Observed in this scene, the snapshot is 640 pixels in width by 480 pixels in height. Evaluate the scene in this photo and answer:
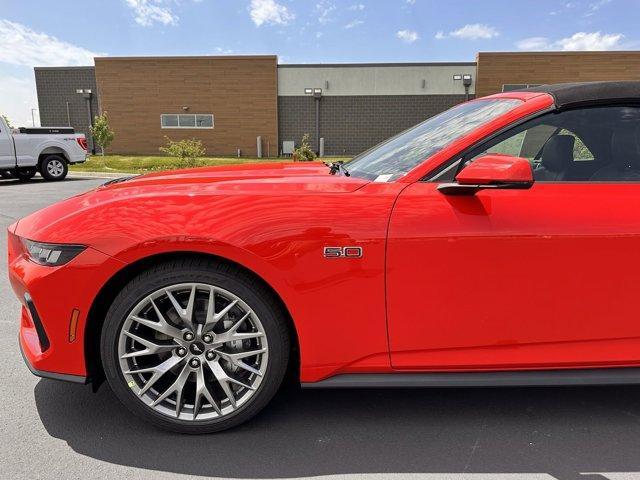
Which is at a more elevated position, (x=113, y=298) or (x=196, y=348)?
(x=113, y=298)

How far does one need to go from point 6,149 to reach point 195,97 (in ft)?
44.9

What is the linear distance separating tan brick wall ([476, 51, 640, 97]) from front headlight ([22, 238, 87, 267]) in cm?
2582

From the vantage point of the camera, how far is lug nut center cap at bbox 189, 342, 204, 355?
→ 7.43 feet

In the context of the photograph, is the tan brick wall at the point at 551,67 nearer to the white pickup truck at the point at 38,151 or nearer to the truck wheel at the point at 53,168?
the white pickup truck at the point at 38,151

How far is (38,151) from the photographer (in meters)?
14.8

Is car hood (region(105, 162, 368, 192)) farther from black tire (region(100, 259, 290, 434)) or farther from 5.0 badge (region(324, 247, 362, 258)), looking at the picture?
black tire (region(100, 259, 290, 434))

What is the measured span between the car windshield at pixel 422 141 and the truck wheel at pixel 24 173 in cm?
1527

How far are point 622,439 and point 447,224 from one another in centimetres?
140

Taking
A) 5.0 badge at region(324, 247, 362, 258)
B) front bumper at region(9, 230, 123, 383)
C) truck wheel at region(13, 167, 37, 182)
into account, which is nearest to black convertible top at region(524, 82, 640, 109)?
5.0 badge at region(324, 247, 362, 258)

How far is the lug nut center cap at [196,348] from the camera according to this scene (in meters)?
2.27

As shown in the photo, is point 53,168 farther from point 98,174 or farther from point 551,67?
point 551,67

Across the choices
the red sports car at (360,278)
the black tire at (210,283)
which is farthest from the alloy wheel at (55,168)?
the black tire at (210,283)

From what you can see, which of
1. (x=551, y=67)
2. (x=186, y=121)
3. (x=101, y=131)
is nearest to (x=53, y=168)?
(x=101, y=131)

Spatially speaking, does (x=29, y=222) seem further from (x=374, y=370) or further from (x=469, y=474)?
(x=469, y=474)
